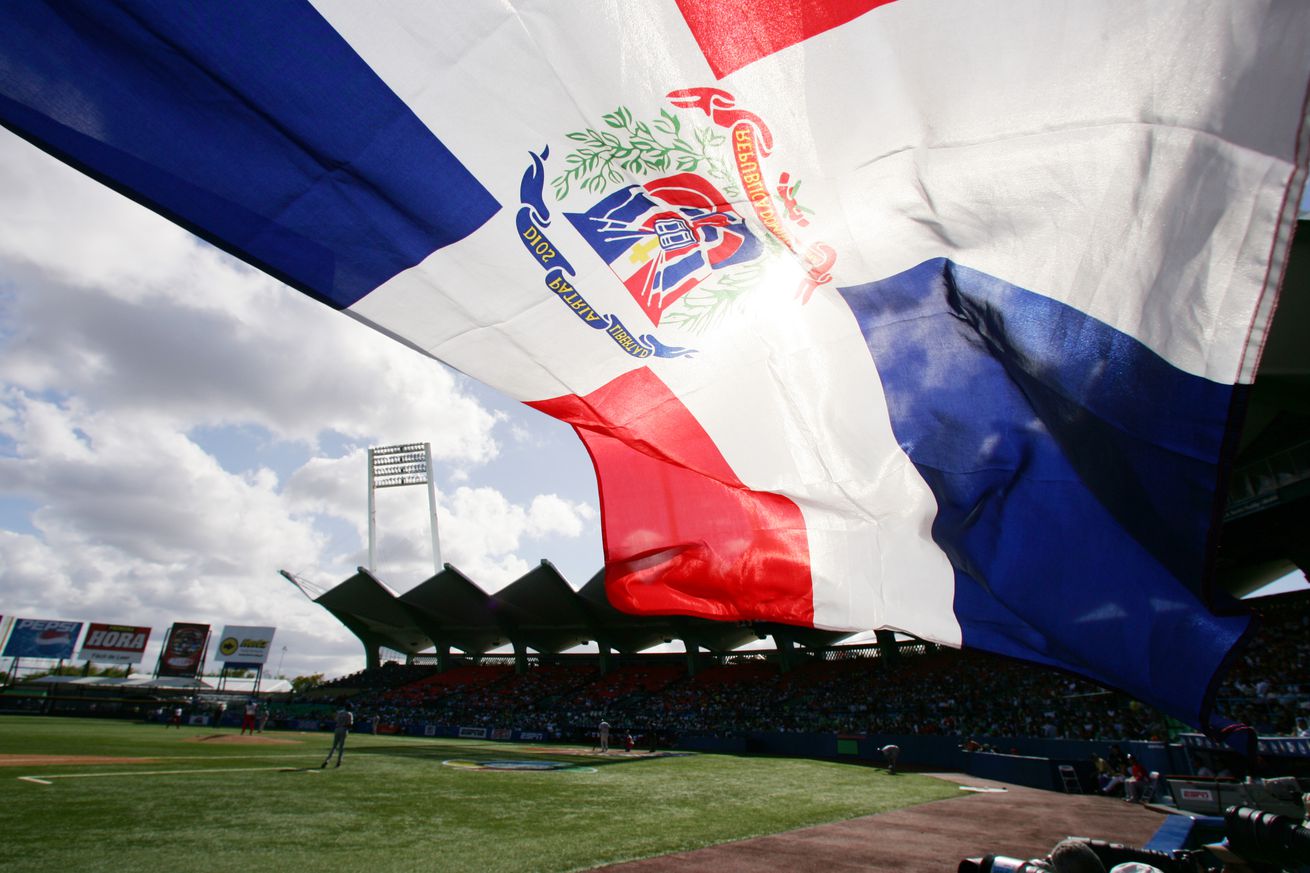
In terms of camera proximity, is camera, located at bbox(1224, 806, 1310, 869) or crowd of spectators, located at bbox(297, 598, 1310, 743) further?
crowd of spectators, located at bbox(297, 598, 1310, 743)

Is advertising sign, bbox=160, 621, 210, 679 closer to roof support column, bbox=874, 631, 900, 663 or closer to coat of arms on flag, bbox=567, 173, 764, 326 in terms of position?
roof support column, bbox=874, 631, 900, 663

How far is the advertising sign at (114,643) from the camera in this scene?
6141cm

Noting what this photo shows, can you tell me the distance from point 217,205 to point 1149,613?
4157 millimetres

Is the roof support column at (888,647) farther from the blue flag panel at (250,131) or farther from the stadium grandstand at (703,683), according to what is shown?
the blue flag panel at (250,131)

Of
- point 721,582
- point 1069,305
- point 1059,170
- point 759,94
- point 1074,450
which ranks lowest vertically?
point 721,582

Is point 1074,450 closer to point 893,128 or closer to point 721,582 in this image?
point 893,128

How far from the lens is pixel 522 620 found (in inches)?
1710

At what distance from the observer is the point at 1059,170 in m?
2.54

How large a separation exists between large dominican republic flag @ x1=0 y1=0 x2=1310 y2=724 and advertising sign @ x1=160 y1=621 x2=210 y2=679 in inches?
2717

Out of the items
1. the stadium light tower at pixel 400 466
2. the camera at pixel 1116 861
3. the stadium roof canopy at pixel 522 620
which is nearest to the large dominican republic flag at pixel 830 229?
the camera at pixel 1116 861

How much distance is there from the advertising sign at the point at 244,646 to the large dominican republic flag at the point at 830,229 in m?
71.6

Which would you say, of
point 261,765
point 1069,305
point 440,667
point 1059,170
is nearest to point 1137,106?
point 1059,170

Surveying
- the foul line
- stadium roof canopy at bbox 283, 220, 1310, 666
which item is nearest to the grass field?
the foul line

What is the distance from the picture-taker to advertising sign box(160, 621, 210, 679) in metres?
58.5
